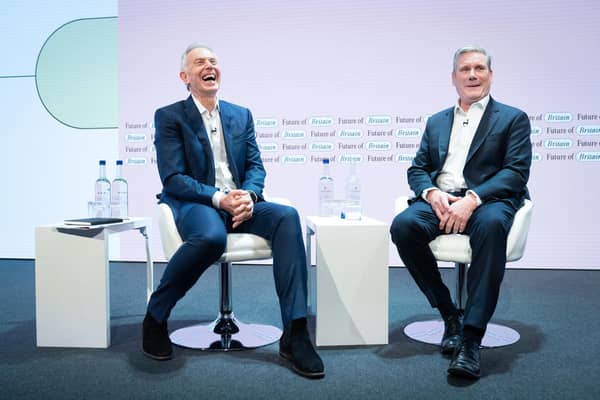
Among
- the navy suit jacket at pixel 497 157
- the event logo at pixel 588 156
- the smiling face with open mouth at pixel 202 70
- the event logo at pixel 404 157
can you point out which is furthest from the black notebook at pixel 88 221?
the event logo at pixel 588 156

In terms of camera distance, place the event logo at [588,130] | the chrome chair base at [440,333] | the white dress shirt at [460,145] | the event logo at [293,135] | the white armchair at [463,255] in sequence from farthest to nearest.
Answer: the event logo at [293,135] → the event logo at [588,130] → the white dress shirt at [460,145] → the chrome chair base at [440,333] → the white armchair at [463,255]

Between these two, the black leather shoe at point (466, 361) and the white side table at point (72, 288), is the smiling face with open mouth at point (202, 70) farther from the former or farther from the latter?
the black leather shoe at point (466, 361)

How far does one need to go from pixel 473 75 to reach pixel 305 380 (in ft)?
4.87

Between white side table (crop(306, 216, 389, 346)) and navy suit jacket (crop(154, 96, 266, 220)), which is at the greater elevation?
navy suit jacket (crop(154, 96, 266, 220))

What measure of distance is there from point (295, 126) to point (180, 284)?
2454 mm

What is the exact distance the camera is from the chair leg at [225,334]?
7.36 ft

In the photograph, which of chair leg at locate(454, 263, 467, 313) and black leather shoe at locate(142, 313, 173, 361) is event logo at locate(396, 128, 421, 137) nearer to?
chair leg at locate(454, 263, 467, 313)

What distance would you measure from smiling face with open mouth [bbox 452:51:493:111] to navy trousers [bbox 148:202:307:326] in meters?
0.99

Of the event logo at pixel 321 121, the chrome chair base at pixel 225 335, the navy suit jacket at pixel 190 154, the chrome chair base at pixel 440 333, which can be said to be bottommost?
the chrome chair base at pixel 225 335

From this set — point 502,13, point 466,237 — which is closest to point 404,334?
point 466,237

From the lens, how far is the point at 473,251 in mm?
2053

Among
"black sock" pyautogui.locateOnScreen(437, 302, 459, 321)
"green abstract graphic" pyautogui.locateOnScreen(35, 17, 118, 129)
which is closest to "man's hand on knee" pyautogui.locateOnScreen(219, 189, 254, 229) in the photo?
"black sock" pyautogui.locateOnScreen(437, 302, 459, 321)

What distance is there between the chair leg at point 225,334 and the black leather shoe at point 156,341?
17cm

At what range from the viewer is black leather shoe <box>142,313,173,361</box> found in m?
2.06
